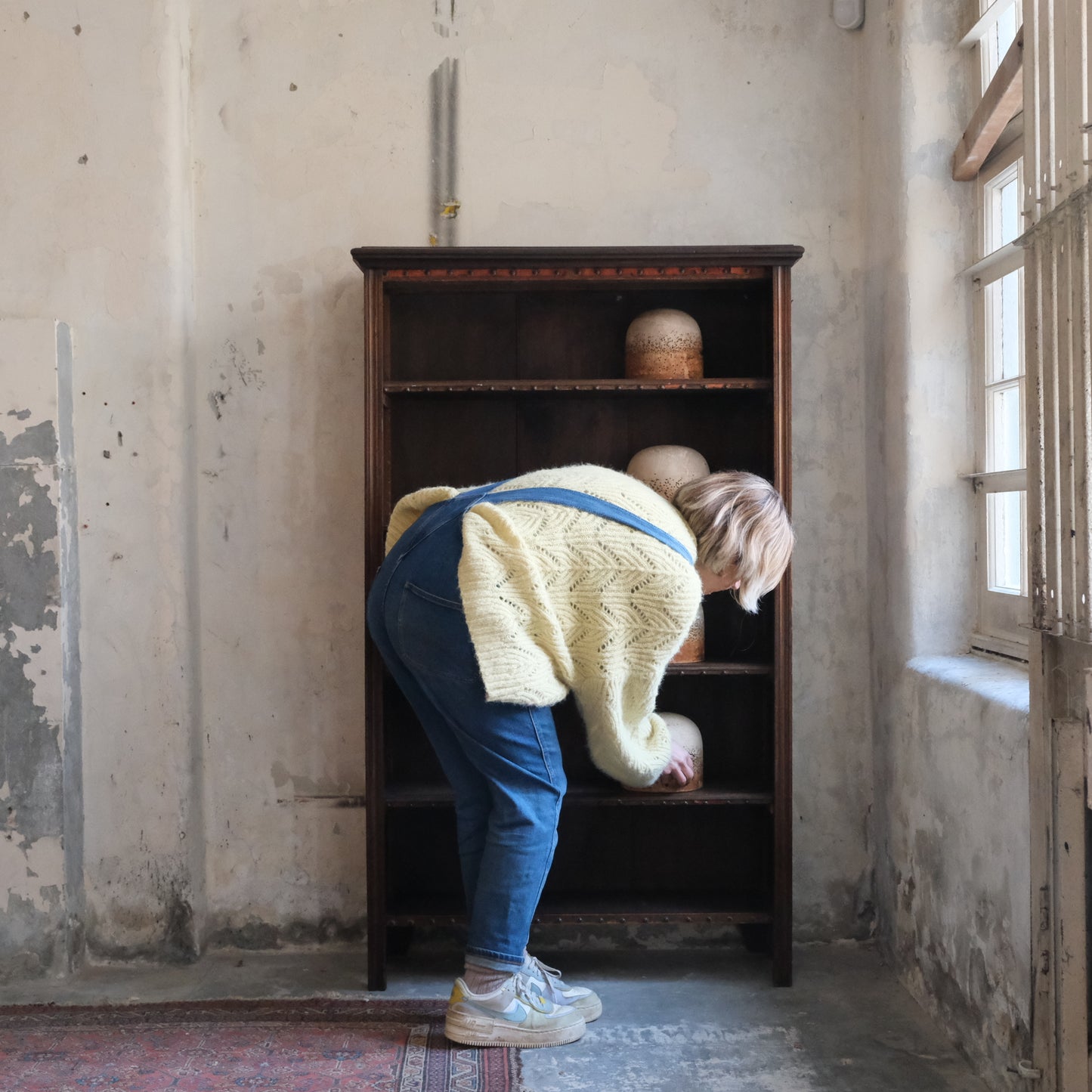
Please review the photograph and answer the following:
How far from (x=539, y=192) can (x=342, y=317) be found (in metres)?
0.66

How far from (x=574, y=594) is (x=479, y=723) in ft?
1.12

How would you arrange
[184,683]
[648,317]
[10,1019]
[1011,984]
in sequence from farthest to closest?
[184,683], [648,317], [10,1019], [1011,984]

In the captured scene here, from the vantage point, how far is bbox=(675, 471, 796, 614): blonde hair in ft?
6.96

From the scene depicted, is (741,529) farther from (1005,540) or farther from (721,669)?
(1005,540)

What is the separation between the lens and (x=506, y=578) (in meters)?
2.01

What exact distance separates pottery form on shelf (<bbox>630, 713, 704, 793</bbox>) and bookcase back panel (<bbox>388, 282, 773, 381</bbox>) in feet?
3.19

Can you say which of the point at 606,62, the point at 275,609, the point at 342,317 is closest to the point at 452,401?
the point at 342,317

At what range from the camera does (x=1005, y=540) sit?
7.97 ft

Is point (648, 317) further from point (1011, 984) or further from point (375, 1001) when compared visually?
point (375, 1001)

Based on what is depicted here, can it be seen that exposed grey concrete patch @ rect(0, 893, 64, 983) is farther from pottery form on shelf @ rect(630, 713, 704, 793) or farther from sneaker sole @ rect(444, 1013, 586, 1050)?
pottery form on shelf @ rect(630, 713, 704, 793)

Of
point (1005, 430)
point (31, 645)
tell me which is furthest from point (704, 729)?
point (31, 645)

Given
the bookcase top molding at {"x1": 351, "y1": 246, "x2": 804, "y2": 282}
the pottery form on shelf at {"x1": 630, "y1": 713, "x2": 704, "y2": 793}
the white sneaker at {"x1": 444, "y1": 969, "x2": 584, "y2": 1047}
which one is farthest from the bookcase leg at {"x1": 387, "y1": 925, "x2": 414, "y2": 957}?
the bookcase top molding at {"x1": 351, "y1": 246, "x2": 804, "y2": 282}

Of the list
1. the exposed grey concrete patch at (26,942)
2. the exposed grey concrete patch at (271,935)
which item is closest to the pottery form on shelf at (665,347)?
the exposed grey concrete patch at (271,935)

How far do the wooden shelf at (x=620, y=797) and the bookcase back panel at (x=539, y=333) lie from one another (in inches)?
44.7
